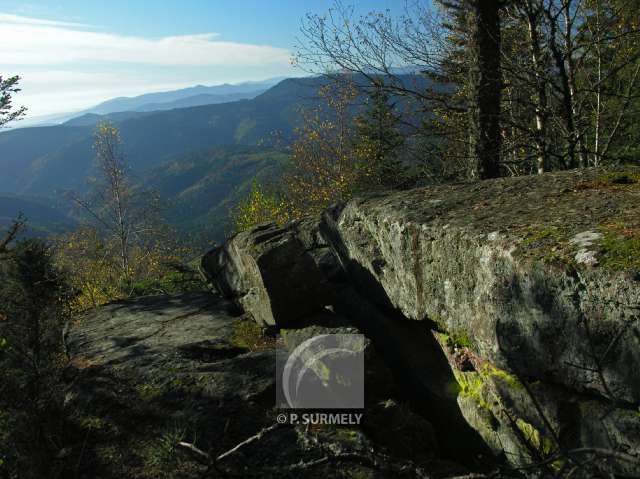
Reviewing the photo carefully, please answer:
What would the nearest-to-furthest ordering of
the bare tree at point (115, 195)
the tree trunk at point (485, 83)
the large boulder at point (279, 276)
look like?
the large boulder at point (279, 276) → the tree trunk at point (485, 83) → the bare tree at point (115, 195)

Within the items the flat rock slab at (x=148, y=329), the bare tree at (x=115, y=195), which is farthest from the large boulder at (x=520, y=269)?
the bare tree at (x=115, y=195)

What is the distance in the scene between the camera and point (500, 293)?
15.6ft

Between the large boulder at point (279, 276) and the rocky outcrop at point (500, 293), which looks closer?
the rocky outcrop at point (500, 293)

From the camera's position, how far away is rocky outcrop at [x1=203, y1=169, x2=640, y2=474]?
149 inches

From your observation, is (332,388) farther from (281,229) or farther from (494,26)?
(494,26)

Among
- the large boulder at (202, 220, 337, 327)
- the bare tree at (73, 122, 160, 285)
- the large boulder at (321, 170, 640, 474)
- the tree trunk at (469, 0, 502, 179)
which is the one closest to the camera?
the large boulder at (321, 170, 640, 474)

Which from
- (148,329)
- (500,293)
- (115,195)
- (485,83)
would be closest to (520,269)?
(500,293)

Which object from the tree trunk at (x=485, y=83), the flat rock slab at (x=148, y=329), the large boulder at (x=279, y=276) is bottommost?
the flat rock slab at (x=148, y=329)

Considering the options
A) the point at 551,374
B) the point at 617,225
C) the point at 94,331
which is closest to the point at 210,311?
the point at 94,331

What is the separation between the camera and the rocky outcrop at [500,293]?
379 centimetres

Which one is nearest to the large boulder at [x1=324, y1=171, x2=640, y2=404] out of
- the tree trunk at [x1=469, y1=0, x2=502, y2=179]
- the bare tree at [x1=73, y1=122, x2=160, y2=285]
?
the tree trunk at [x1=469, y1=0, x2=502, y2=179]

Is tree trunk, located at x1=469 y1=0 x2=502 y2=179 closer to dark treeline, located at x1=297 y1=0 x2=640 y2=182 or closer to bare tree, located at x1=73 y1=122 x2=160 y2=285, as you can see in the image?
dark treeline, located at x1=297 y1=0 x2=640 y2=182

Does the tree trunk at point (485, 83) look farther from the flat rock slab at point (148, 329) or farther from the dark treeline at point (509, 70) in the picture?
the flat rock slab at point (148, 329)

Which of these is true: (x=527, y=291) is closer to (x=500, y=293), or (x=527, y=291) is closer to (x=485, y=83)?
(x=500, y=293)
